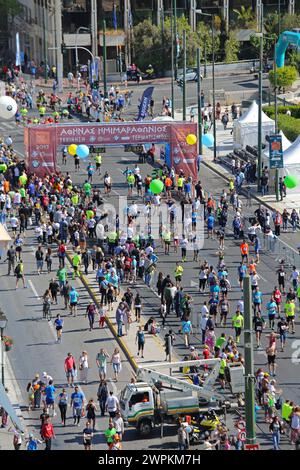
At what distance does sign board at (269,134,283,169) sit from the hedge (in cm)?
1177

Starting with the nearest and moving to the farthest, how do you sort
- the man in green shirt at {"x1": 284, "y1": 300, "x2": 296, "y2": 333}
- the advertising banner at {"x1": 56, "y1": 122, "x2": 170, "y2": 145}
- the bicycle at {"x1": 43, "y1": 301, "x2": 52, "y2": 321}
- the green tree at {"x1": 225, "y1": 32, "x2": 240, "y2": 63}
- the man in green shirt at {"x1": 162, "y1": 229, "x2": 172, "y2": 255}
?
the man in green shirt at {"x1": 284, "y1": 300, "x2": 296, "y2": 333} → the bicycle at {"x1": 43, "y1": 301, "x2": 52, "y2": 321} → the man in green shirt at {"x1": 162, "y1": 229, "x2": 172, "y2": 255} → the advertising banner at {"x1": 56, "y1": 122, "x2": 170, "y2": 145} → the green tree at {"x1": 225, "y1": 32, "x2": 240, "y2": 63}

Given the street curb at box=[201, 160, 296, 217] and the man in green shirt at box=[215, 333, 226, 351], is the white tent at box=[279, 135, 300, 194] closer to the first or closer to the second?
→ the street curb at box=[201, 160, 296, 217]

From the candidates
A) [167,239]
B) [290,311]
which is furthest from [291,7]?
[290,311]

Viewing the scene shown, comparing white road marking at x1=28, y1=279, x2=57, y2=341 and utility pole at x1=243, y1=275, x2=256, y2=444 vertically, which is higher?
utility pole at x1=243, y1=275, x2=256, y2=444

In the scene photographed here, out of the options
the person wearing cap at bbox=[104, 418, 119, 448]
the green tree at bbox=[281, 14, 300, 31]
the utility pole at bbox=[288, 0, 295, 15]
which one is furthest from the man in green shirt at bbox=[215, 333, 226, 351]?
the utility pole at bbox=[288, 0, 295, 15]

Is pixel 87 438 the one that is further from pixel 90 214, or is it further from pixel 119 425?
pixel 90 214

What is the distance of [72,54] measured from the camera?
398ft

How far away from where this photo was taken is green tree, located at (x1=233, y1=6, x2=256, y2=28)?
122625mm

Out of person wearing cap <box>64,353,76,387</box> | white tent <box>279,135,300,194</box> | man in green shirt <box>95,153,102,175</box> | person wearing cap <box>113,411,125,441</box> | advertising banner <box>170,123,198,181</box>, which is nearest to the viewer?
person wearing cap <box>113,411,125,441</box>

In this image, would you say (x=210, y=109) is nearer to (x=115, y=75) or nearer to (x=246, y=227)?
(x=115, y=75)

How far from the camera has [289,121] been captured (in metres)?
83.6

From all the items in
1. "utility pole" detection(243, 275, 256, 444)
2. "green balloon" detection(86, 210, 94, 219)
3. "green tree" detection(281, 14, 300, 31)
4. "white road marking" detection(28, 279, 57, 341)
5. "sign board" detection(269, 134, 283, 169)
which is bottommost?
"white road marking" detection(28, 279, 57, 341)

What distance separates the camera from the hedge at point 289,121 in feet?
267

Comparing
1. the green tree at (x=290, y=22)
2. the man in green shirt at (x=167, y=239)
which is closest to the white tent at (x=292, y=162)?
the man in green shirt at (x=167, y=239)
